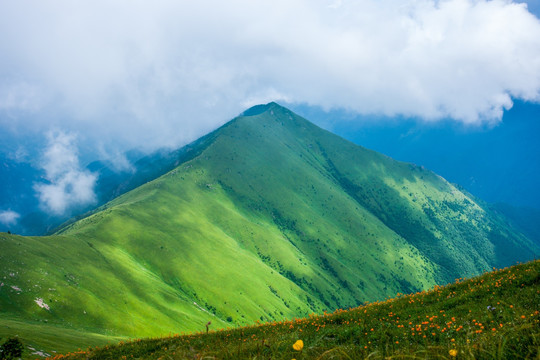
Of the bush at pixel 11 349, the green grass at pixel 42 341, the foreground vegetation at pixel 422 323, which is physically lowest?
the foreground vegetation at pixel 422 323

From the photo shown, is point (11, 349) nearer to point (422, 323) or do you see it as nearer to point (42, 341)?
point (422, 323)

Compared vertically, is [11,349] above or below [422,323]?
above

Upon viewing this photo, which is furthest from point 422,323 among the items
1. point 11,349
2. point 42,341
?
point 42,341

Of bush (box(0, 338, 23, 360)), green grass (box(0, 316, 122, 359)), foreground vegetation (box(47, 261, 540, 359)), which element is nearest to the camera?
foreground vegetation (box(47, 261, 540, 359))

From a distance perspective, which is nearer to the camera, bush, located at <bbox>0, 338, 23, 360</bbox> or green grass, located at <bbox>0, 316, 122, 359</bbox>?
bush, located at <bbox>0, 338, 23, 360</bbox>

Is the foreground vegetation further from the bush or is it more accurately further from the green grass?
the green grass

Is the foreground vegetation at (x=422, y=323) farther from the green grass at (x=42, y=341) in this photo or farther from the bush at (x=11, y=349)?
the green grass at (x=42, y=341)

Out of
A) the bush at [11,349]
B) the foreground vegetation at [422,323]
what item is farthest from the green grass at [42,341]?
the bush at [11,349]

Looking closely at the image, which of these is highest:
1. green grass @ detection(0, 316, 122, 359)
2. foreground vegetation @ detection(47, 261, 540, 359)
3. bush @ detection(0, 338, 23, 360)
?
green grass @ detection(0, 316, 122, 359)

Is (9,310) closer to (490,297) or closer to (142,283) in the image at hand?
(142,283)

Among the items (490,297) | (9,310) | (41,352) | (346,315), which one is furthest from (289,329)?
(9,310)

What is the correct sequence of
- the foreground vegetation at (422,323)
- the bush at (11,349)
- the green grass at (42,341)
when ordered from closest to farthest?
the foreground vegetation at (422,323) → the bush at (11,349) → the green grass at (42,341)

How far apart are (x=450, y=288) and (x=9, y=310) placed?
332 ft

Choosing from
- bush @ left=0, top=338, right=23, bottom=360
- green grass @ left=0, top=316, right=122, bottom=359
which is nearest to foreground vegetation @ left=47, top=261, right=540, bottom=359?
bush @ left=0, top=338, right=23, bottom=360
